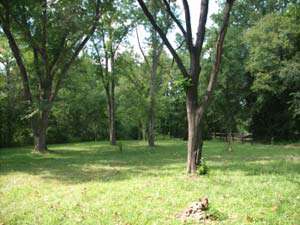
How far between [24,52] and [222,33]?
16.6 meters

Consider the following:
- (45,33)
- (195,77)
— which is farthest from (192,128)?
(45,33)

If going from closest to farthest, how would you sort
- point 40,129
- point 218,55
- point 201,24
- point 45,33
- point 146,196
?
point 146,196 < point 218,55 < point 201,24 < point 45,33 < point 40,129

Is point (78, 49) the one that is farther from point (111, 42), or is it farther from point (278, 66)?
point (278, 66)

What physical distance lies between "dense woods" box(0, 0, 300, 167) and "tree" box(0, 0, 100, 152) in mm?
57

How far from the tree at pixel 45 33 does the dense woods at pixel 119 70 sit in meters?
0.06

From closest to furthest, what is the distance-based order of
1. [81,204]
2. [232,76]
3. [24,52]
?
[81,204]
[24,52]
[232,76]

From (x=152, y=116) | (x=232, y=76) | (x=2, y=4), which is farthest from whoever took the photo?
(x=232, y=76)

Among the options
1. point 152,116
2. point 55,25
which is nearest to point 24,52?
Answer: point 55,25

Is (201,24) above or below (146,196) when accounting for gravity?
above

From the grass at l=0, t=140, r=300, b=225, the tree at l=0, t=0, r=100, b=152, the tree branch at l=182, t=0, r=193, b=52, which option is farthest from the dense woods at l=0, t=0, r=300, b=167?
the grass at l=0, t=140, r=300, b=225

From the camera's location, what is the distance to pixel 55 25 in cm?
1867

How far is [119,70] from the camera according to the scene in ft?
90.6

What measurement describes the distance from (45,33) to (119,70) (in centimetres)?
923

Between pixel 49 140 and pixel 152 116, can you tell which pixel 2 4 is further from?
pixel 49 140
